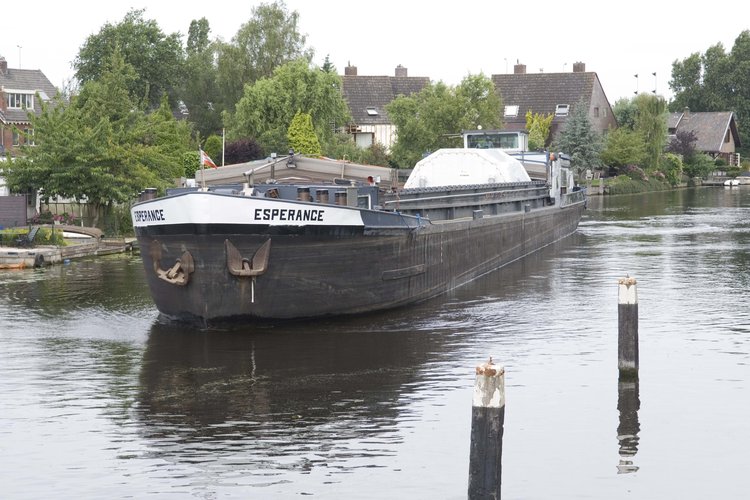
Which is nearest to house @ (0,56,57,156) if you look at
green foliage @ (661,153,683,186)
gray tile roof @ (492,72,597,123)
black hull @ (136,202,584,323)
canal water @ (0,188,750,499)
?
gray tile roof @ (492,72,597,123)

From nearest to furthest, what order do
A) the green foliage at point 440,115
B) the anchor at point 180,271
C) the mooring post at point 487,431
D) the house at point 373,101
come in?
the mooring post at point 487,431 → the anchor at point 180,271 → the green foliage at point 440,115 → the house at point 373,101

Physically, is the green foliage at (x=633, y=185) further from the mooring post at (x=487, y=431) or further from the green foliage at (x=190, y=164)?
the mooring post at (x=487, y=431)

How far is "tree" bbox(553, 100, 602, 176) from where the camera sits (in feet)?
261

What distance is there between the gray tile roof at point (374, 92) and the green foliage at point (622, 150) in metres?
15.0

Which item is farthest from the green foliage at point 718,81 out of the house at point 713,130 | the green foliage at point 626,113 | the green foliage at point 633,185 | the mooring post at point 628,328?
the mooring post at point 628,328

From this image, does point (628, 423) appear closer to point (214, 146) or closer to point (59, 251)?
point (59, 251)

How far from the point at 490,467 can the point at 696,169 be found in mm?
95933

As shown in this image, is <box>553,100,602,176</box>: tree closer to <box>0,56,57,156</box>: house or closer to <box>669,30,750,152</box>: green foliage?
<box>0,56,57,156</box>: house

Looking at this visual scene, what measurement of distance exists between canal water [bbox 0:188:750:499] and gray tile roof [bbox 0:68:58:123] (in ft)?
153

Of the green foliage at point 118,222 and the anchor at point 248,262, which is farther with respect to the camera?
the green foliage at point 118,222

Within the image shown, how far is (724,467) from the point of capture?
11781 mm

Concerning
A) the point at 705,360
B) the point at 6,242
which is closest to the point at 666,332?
the point at 705,360

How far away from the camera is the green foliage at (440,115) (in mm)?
65562

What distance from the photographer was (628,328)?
15164 millimetres
